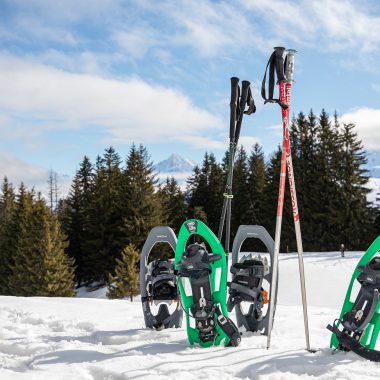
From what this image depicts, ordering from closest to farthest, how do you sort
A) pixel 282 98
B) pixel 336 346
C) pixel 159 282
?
pixel 336 346, pixel 282 98, pixel 159 282

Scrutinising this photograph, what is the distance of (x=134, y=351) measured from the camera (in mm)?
5738

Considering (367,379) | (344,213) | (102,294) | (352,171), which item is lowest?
(102,294)

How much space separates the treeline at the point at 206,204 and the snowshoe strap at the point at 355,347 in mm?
28405

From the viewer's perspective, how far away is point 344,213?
41312 mm

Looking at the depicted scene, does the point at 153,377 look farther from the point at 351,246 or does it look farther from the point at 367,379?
the point at 351,246

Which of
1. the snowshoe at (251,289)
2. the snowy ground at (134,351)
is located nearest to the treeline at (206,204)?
the snowy ground at (134,351)

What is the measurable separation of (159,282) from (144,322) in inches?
38.1

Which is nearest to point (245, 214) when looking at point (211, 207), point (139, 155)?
point (211, 207)

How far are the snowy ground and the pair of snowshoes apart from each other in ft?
0.86

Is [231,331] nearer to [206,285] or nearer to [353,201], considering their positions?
[206,285]

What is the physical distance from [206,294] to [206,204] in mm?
44415

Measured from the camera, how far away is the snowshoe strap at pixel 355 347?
5.19 meters

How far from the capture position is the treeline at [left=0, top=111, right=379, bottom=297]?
1524 inches

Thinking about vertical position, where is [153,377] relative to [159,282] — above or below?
below
